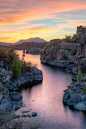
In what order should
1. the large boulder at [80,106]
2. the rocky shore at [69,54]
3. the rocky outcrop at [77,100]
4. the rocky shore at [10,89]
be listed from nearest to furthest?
the rocky shore at [10,89] < the large boulder at [80,106] < the rocky outcrop at [77,100] < the rocky shore at [69,54]

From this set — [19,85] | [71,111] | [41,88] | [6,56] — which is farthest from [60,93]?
[6,56]

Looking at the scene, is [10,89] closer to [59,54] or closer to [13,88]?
[13,88]

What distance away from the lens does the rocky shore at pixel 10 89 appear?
22455 millimetres

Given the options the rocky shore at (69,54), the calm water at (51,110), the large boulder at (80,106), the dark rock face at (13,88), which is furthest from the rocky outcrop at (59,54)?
the large boulder at (80,106)

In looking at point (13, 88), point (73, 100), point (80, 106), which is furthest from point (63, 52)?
point (80, 106)

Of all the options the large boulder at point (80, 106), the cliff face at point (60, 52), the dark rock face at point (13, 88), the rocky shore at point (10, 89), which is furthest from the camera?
the cliff face at point (60, 52)

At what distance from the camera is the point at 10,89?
128 feet

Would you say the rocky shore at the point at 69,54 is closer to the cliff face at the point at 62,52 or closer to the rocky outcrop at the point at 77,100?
the cliff face at the point at 62,52

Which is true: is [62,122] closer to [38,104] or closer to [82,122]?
[82,122]

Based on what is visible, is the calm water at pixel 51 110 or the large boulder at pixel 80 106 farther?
the large boulder at pixel 80 106

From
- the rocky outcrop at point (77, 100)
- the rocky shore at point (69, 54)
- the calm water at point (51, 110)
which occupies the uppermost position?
the rocky shore at point (69, 54)

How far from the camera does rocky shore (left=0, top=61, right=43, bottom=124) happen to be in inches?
884

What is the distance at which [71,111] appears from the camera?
92.7 feet

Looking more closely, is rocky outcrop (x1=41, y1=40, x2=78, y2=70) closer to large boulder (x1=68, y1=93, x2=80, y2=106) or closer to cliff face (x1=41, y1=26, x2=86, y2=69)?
cliff face (x1=41, y1=26, x2=86, y2=69)
